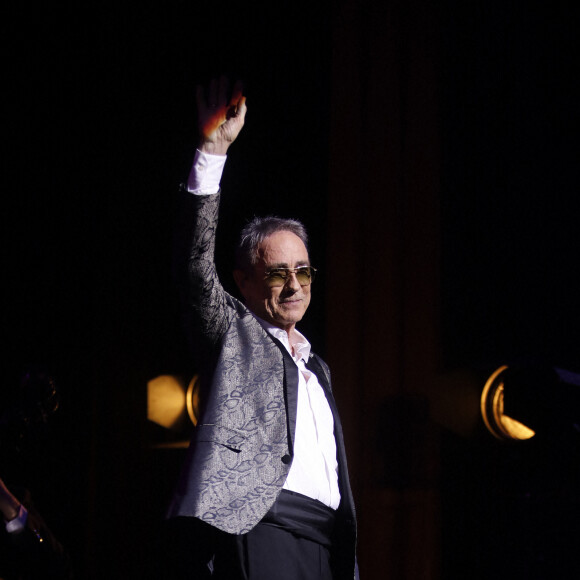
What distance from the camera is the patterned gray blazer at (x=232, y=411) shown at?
4.70 ft

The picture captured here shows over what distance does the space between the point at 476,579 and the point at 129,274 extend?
1842 millimetres

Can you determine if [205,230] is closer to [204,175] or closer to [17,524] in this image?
[204,175]

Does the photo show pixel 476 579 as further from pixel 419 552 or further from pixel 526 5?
pixel 526 5

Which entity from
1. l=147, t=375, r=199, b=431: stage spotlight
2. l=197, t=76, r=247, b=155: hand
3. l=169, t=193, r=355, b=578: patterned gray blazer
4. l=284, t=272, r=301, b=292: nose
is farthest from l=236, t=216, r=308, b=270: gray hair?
l=147, t=375, r=199, b=431: stage spotlight

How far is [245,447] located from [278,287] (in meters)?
0.51

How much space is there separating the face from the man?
0.07 m

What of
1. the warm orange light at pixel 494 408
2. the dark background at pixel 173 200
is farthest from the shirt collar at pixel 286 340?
the dark background at pixel 173 200

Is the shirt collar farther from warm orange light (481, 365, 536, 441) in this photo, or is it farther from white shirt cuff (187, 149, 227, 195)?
warm orange light (481, 365, 536, 441)

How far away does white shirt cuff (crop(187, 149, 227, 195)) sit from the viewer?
1.57 metres

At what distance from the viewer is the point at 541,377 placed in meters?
1.37

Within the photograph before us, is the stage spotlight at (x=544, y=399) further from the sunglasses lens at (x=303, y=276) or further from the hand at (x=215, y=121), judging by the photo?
the hand at (x=215, y=121)

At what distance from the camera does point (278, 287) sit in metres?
1.85

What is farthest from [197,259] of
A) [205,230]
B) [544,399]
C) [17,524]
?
[17,524]

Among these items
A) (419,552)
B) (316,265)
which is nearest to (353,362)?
(316,265)
